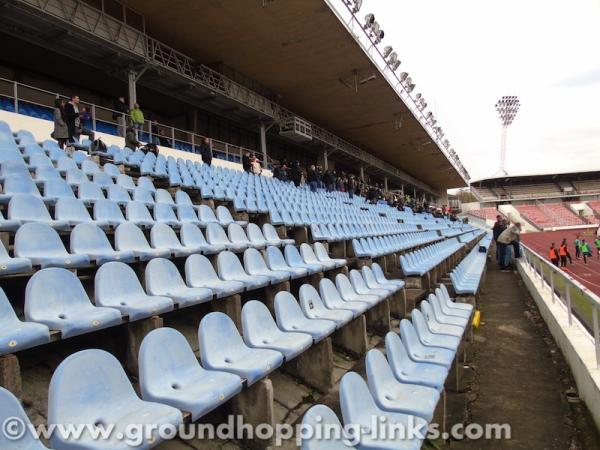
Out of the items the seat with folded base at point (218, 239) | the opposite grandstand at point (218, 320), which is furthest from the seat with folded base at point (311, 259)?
the seat with folded base at point (218, 239)

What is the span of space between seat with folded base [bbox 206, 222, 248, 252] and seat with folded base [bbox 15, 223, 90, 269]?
144cm

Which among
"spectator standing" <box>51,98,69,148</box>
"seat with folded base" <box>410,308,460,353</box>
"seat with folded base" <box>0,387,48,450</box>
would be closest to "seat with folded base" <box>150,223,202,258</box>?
"seat with folded base" <box>410,308,460,353</box>

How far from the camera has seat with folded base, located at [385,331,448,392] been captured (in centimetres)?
212

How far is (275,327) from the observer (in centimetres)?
233

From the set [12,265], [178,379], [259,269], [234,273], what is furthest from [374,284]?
[12,265]

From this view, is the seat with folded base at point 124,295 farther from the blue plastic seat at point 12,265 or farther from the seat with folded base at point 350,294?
the seat with folded base at point 350,294

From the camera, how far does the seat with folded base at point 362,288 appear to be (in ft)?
11.5

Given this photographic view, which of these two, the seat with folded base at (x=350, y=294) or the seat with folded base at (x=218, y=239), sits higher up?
the seat with folded base at (x=218, y=239)

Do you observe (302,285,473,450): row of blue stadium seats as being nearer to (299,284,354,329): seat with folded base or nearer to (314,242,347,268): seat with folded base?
(299,284,354,329): seat with folded base

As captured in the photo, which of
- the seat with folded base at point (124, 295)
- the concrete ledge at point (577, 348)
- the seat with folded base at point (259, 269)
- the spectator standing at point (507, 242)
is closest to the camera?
the seat with folded base at point (124, 295)

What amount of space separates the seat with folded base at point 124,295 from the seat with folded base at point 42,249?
33cm

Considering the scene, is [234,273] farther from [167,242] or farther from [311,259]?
[311,259]

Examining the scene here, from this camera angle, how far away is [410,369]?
2281 millimetres

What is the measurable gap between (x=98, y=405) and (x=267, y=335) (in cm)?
104
